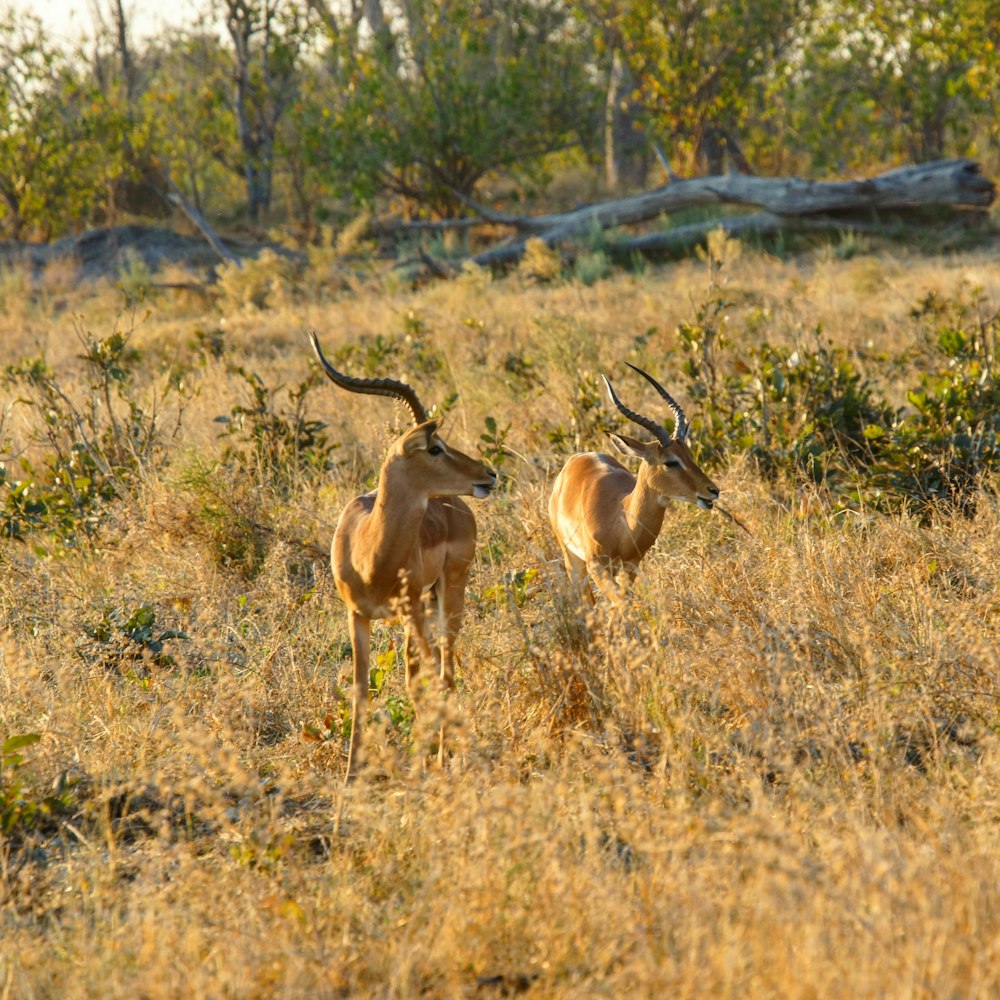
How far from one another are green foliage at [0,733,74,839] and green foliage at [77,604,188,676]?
1078 millimetres

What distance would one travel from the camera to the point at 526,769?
3.98 meters

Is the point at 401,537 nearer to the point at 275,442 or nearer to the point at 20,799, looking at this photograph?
the point at 20,799

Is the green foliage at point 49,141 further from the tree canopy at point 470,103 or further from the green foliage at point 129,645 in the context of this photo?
the green foliage at point 129,645

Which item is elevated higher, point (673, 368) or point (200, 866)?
point (673, 368)

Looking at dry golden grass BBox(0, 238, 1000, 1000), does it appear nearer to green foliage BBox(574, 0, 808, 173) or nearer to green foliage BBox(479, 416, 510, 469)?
green foliage BBox(479, 416, 510, 469)

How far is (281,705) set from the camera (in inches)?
185

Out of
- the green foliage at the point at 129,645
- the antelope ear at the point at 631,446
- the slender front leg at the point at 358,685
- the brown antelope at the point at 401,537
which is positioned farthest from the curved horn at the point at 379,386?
the green foliage at the point at 129,645

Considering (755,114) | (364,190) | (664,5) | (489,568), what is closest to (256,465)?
(489,568)

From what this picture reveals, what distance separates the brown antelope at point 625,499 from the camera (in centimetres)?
516

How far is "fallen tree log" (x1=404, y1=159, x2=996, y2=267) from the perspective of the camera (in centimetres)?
1616

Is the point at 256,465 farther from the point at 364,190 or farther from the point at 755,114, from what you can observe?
the point at 755,114

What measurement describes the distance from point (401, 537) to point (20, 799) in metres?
1.51

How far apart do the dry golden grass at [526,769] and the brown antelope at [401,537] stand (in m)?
0.26

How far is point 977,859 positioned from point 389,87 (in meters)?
18.6
